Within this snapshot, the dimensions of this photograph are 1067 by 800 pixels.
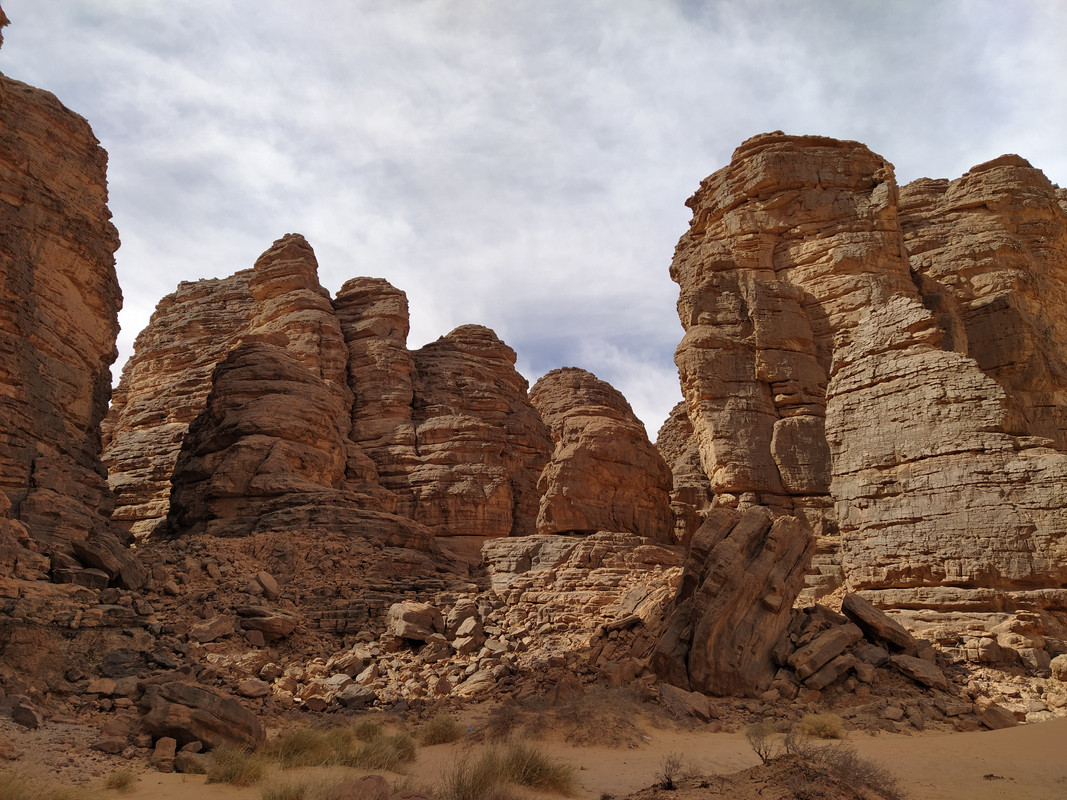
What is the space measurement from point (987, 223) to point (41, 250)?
→ 108 feet

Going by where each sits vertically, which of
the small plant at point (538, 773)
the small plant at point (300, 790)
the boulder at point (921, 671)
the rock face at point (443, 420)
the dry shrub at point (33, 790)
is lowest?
the small plant at point (538, 773)

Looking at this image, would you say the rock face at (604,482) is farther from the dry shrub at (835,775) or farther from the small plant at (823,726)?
the dry shrub at (835,775)

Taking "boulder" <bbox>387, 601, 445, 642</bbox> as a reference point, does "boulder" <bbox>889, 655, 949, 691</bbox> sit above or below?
below

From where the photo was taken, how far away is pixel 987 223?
2980cm

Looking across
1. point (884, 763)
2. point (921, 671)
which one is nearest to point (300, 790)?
point (884, 763)

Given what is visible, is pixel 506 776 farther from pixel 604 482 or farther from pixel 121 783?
pixel 604 482

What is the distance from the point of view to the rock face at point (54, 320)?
62.1 feet

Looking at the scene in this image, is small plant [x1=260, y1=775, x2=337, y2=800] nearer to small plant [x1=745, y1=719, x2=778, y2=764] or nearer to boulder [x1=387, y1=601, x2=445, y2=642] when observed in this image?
small plant [x1=745, y1=719, x2=778, y2=764]

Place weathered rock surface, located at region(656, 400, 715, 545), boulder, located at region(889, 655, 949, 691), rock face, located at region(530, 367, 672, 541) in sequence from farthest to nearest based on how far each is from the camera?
weathered rock surface, located at region(656, 400, 715, 545)
rock face, located at region(530, 367, 672, 541)
boulder, located at region(889, 655, 949, 691)

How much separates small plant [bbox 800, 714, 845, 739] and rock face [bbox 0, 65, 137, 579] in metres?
14.9

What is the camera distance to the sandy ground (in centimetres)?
924

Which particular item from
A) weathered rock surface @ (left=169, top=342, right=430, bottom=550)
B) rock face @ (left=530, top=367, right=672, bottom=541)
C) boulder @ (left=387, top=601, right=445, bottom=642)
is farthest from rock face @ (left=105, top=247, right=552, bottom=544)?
rock face @ (left=530, top=367, right=672, bottom=541)

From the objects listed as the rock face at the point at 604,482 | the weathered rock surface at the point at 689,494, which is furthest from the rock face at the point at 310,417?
the weathered rock surface at the point at 689,494

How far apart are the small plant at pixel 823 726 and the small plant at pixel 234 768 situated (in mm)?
8821
